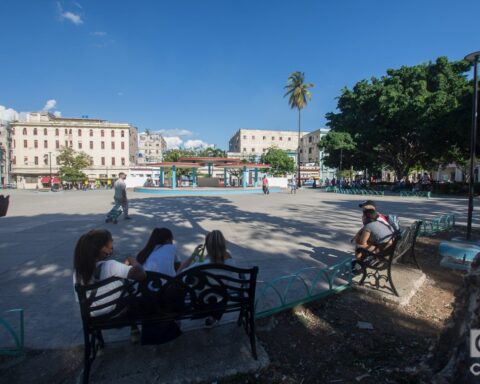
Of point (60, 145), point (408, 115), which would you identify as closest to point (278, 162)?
point (408, 115)

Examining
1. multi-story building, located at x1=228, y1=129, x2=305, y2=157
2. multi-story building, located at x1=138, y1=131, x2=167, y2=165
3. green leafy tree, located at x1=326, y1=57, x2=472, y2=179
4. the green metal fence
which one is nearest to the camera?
the green metal fence

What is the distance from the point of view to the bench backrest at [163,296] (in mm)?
2160

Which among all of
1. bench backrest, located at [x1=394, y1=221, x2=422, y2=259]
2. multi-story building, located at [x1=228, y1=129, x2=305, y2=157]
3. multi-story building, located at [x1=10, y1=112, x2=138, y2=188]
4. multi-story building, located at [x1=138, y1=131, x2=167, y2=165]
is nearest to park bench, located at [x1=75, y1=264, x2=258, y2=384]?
bench backrest, located at [x1=394, y1=221, x2=422, y2=259]

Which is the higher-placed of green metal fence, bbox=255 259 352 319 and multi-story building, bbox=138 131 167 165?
multi-story building, bbox=138 131 167 165

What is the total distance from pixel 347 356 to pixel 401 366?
42 cm

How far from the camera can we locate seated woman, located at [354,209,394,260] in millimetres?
4059

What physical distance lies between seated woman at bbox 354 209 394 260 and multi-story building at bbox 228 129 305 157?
81335 millimetres

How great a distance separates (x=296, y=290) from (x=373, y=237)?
1390 mm

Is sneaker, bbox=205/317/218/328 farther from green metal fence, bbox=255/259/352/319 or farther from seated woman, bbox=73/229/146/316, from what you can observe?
seated woman, bbox=73/229/146/316

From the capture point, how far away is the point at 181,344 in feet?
8.75

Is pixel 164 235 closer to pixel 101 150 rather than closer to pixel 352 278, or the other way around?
pixel 352 278

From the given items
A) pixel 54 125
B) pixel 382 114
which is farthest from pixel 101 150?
pixel 382 114

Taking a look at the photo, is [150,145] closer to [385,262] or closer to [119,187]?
[119,187]

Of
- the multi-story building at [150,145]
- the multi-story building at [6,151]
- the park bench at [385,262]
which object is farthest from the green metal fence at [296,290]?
the multi-story building at [150,145]
